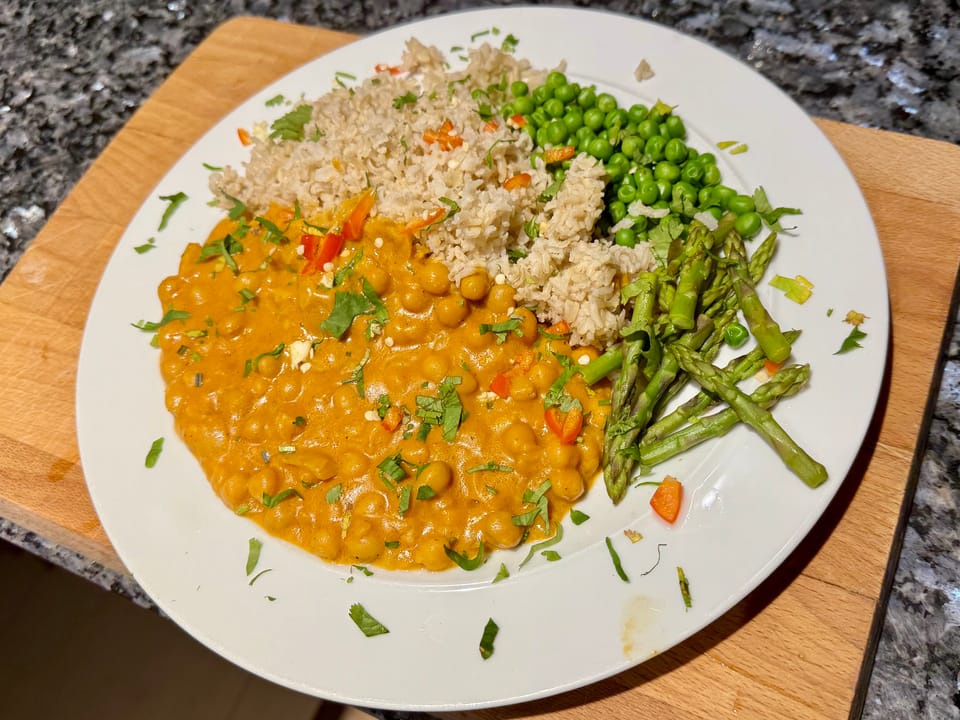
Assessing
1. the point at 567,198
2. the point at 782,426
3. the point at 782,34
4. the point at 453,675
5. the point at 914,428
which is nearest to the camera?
the point at 453,675

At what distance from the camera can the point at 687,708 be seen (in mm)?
2533

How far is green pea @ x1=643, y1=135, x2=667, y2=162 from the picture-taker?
11.7 ft

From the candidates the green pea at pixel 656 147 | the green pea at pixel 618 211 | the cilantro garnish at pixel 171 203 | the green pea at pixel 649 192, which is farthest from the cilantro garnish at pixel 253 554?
the green pea at pixel 656 147

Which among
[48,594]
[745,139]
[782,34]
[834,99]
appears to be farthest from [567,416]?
[48,594]

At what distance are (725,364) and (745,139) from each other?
1.21 meters

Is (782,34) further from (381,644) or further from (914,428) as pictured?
(381,644)

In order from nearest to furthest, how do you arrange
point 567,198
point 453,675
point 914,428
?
point 453,675
point 914,428
point 567,198

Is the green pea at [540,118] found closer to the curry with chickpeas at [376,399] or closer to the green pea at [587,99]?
the green pea at [587,99]

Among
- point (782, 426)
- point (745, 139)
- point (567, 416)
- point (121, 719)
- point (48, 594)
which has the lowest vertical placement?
point (121, 719)

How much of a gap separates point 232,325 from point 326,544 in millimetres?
1154

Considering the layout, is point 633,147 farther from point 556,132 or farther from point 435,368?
point 435,368

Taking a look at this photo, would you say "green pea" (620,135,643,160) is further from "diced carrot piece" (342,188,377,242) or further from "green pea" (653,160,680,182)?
"diced carrot piece" (342,188,377,242)

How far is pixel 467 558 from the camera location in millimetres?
2754

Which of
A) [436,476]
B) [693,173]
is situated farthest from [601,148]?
[436,476]
